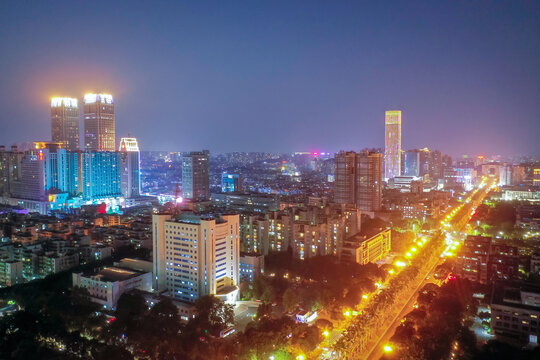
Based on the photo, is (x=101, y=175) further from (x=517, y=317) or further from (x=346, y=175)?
(x=517, y=317)

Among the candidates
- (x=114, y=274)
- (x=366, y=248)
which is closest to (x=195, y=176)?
(x=366, y=248)

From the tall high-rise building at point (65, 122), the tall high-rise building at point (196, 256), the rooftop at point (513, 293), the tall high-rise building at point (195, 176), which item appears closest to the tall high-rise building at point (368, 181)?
the tall high-rise building at point (195, 176)

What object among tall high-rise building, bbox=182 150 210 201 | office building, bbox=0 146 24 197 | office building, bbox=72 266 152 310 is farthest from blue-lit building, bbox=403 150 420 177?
office building, bbox=72 266 152 310

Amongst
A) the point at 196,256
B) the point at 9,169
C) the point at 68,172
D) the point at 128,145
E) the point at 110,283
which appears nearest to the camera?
the point at 110,283

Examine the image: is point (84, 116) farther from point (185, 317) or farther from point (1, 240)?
point (185, 317)

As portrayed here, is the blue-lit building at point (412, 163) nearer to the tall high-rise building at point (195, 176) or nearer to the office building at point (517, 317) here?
the tall high-rise building at point (195, 176)

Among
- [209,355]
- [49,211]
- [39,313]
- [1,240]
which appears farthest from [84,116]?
[209,355]

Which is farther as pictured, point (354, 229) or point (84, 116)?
point (84, 116)

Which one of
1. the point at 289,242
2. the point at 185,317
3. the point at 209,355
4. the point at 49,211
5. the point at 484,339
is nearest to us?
the point at 209,355
